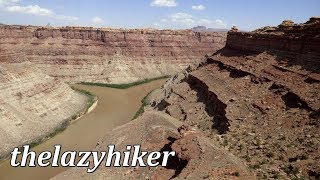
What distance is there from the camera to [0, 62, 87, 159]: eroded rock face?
39156 mm

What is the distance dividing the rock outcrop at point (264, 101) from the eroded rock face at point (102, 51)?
27.6 metres

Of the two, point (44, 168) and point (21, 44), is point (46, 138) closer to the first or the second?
point (44, 168)

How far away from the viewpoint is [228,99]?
113ft

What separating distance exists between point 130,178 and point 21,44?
60505 mm

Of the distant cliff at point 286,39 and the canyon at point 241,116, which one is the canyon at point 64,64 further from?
the distant cliff at point 286,39

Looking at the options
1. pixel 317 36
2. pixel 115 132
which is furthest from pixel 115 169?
pixel 317 36

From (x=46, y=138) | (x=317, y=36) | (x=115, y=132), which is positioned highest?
(x=317, y=36)

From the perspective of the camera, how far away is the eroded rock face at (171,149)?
2033 cm

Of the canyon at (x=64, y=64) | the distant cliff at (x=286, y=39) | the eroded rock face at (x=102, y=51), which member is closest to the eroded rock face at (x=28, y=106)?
the canyon at (x=64, y=64)

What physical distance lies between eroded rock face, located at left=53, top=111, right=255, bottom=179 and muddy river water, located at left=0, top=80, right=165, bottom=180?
19.0 ft

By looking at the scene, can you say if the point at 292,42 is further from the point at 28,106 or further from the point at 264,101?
the point at 28,106

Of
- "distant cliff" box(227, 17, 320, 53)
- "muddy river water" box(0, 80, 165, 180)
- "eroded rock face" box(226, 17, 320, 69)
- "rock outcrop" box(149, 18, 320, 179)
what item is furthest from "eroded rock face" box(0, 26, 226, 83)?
"rock outcrop" box(149, 18, 320, 179)

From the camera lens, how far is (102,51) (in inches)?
3462

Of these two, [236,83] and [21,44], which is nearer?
[236,83]
